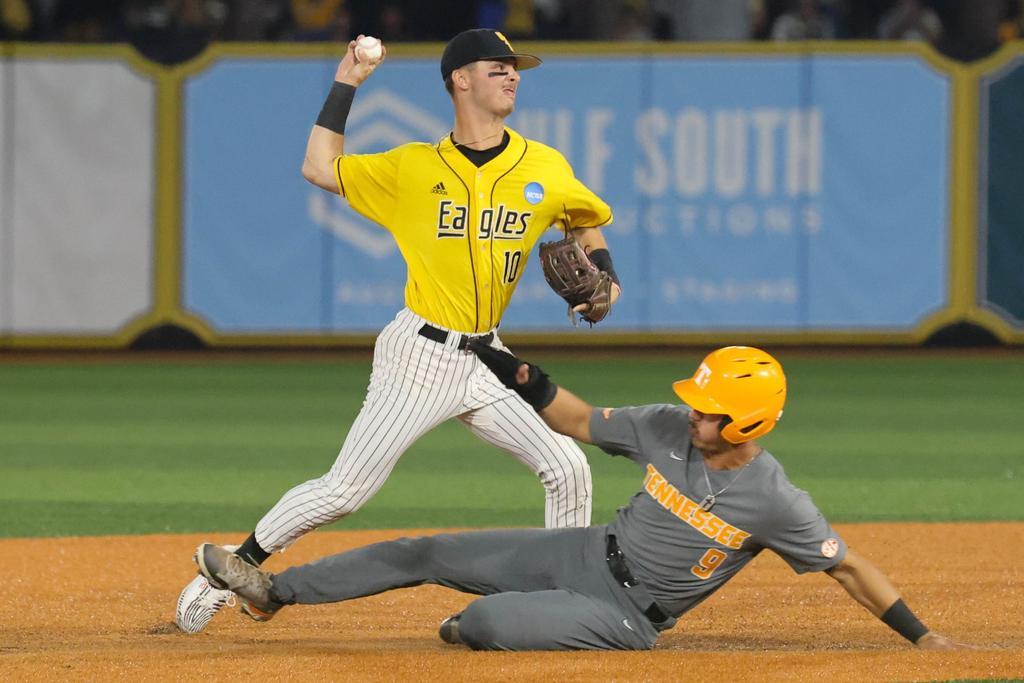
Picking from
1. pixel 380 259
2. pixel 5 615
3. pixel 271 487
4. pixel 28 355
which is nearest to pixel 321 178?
pixel 5 615

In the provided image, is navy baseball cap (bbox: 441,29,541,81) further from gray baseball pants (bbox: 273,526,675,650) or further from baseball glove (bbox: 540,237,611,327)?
gray baseball pants (bbox: 273,526,675,650)

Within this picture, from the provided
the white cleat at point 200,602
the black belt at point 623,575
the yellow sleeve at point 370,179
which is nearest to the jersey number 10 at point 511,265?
the yellow sleeve at point 370,179

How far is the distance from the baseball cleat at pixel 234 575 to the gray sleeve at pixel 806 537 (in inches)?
64.1

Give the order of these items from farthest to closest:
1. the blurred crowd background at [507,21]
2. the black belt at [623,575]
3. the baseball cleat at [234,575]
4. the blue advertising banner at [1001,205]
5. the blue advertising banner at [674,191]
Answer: the blurred crowd background at [507,21] → the blue advertising banner at [1001,205] → the blue advertising banner at [674,191] → the baseball cleat at [234,575] → the black belt at [623,575]

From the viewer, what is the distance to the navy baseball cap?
5996 mm

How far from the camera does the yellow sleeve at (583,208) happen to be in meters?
6.06

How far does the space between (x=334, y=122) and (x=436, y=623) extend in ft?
6.26

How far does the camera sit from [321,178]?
19.7 feet

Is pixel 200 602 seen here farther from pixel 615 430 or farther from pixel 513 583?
pixel 615 430

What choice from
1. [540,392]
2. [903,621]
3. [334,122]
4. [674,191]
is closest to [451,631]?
A: [540,392]

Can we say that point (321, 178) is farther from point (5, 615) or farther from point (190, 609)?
point (5, 615)

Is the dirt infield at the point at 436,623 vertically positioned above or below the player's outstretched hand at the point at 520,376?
below

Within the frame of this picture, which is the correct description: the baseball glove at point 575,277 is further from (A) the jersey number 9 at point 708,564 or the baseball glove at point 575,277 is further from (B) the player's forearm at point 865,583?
(B) the player's forearm at point 865,583

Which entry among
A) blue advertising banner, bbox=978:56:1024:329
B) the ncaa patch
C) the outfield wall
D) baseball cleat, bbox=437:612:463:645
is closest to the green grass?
the outfield wall
